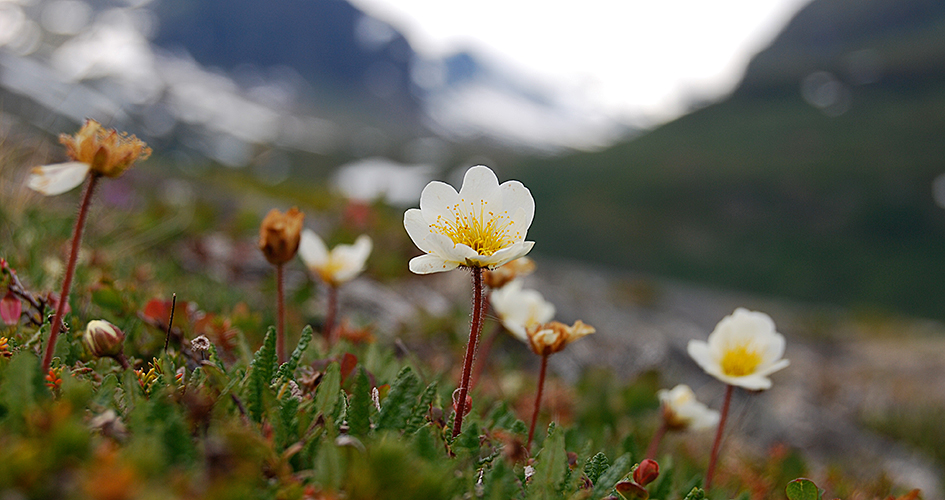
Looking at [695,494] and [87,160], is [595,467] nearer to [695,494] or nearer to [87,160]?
[695,494]

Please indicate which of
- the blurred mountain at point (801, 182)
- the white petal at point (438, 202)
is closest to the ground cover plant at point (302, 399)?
the white petal at point (438, 202)

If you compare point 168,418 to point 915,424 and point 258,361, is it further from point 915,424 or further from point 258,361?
point 915,424

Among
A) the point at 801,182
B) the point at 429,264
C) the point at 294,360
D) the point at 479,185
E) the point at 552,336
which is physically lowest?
the point at 294,360

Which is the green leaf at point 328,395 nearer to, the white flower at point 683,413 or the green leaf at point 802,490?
the green leaf at point 802,490

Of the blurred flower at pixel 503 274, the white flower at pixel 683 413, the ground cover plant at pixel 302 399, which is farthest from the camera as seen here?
the white flower at pixel 683 413

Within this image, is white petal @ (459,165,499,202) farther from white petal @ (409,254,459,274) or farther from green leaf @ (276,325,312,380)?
green leaf @ (276,325,312,380)

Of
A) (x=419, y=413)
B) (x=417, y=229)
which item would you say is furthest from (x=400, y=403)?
(x=417, y=229)

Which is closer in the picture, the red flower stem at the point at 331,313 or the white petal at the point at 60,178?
the white petal at the point at 60,178
